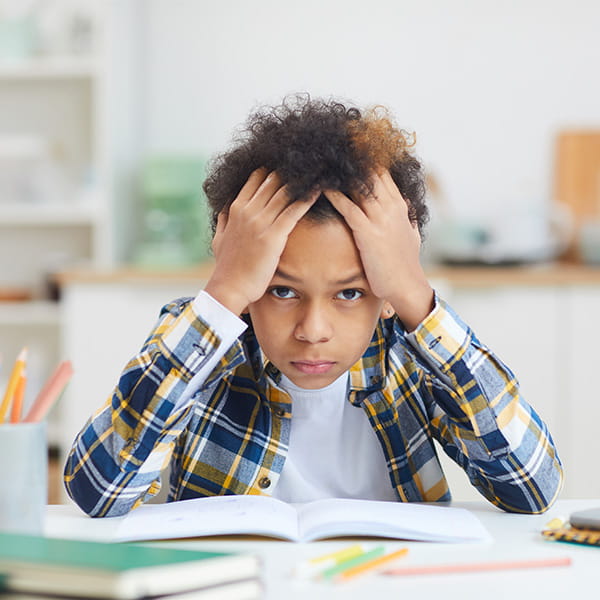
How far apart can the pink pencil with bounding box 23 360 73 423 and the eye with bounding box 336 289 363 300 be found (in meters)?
0.32

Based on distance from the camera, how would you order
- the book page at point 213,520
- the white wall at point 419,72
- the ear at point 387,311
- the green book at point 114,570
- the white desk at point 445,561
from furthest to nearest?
the white wall at point 419,72, the ear at point 387,311, the book page at point 213,520, the white desk at point 445,561, the green book at point 114,570

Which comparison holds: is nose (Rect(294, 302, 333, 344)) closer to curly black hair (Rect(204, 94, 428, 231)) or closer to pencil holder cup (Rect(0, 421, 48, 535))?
curly black hair (Rect(204, 94, 428, 231))

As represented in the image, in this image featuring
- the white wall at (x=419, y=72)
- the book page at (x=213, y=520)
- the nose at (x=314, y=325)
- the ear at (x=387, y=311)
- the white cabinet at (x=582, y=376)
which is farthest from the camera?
the white wall at (x=419, y=72)

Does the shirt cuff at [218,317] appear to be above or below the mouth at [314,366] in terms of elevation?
above

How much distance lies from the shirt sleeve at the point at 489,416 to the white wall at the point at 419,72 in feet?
6.58

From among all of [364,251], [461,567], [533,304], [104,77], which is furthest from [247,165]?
[104,77]

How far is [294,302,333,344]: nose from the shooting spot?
0.91 m

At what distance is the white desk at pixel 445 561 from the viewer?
2.20 ft

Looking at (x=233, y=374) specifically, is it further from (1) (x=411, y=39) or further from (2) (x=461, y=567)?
(1) (x=411, y=39)

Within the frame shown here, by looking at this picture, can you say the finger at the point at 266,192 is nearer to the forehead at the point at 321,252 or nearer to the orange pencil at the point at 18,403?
the forehead at the point at 321,252

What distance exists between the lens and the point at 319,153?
92cm

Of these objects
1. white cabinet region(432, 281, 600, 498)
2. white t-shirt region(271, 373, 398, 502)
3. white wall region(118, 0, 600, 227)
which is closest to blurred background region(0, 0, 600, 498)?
white wall region(118, 0, 600, 227)

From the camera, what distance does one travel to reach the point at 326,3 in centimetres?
306

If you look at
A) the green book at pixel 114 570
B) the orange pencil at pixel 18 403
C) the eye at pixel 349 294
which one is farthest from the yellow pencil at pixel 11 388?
the eye at pixel 349 294
